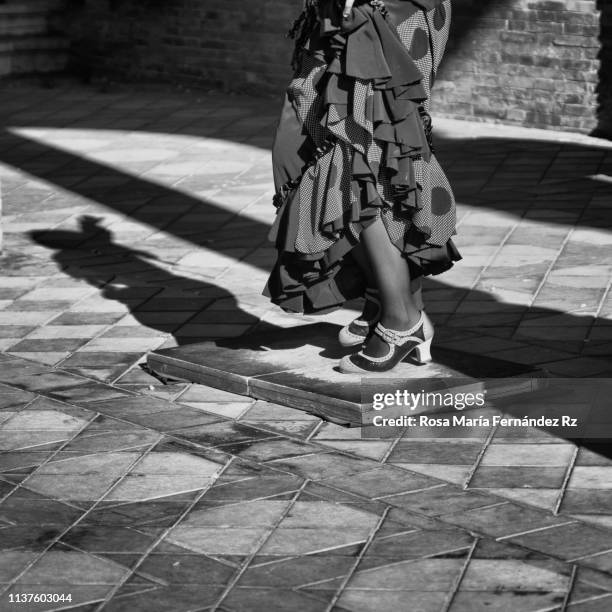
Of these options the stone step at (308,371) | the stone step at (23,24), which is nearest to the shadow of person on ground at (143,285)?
the stone step at (308,371)

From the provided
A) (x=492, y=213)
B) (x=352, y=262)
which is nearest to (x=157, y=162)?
(x=492, y=213)

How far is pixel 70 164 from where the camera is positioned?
32.4 ft

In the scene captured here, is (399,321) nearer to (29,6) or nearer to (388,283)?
(388,283)

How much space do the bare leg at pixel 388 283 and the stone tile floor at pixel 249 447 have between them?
464 millimetres

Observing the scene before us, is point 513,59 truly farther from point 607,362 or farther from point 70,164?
point 607,362

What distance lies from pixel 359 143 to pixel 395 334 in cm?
71

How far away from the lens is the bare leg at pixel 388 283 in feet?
15.8

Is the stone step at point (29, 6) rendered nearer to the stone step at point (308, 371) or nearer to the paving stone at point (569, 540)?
the stone step at point (308, 371)

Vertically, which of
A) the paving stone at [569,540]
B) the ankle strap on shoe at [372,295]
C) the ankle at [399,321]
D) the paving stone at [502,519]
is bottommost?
the paving stone at [502,519]

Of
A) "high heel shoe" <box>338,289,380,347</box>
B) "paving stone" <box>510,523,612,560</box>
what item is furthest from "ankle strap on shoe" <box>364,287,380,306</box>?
"paving stone" <box>510,523,612,560</box>

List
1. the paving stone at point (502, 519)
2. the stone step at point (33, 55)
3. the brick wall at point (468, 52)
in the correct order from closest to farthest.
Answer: the paving stone at point (502, 519) < the brick wall at point (468, 52) < the stone step at point (33, 55)

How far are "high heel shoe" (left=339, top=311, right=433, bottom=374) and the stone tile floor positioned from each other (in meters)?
0.29

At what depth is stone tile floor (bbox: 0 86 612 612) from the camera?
3.56 meters

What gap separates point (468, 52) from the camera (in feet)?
36.4
